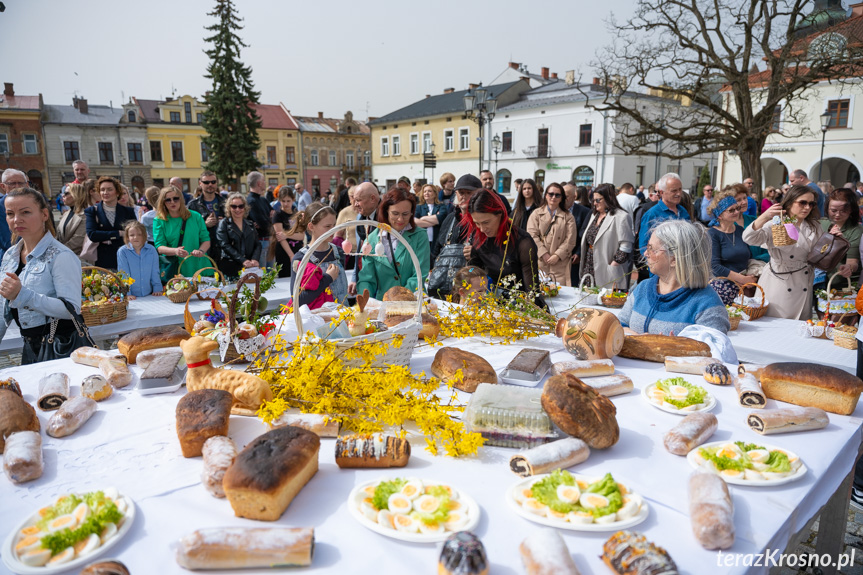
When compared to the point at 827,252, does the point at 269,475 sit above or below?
below

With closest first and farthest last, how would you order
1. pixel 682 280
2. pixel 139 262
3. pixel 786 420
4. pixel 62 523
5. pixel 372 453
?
pixel 62 523 < pixel 372 453 < pixel 786 420 < pixel 682 280 < pixel 139 262

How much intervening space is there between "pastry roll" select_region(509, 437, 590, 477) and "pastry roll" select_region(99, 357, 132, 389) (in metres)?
1.76

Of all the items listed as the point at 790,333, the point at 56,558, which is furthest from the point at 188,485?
the point at 790,333

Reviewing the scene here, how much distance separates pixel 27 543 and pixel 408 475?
96 centimetres

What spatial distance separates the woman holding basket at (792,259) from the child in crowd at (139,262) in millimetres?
5740

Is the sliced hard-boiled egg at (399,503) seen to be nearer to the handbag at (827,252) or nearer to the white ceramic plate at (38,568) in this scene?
the white ceramic plate at (38,568)

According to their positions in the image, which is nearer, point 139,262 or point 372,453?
point 372,453

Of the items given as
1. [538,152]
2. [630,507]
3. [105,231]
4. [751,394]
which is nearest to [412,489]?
[630,507]

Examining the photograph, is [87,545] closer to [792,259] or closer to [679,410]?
[679,410]

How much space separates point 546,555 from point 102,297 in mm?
4229

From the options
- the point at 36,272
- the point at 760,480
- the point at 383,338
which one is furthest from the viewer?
the point at 36,272

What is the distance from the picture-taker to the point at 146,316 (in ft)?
14.0

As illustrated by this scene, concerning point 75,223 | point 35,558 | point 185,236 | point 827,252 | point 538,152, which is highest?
point 538,152

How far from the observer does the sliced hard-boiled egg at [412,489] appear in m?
1.41
